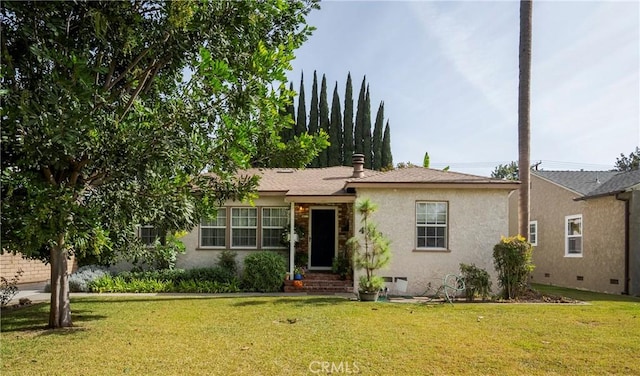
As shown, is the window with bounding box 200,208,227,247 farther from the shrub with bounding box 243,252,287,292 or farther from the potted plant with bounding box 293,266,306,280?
the potted plant with bounding box 293,266,306,280

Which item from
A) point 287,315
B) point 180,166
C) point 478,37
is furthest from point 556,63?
point 180,166

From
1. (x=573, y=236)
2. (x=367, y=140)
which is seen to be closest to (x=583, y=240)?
(x=573, y=236)

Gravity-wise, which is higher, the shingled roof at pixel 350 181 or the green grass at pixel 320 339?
the shingled roof at pixel 350 181

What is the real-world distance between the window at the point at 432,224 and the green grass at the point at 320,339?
9.83ft

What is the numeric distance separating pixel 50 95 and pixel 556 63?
48.7ft

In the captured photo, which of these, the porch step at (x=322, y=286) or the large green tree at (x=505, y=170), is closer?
the porch step at (x=322, y=286)

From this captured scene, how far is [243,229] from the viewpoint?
53.1ft

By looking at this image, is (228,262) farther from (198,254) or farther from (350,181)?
(350,181)

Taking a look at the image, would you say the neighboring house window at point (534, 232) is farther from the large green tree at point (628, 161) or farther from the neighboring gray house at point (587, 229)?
the large green tree at point (628, 161)

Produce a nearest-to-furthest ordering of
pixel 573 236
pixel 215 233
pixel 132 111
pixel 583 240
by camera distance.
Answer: pixel 132 111 → pixel 215 233 → pixel 583 240 → pixel 573 236

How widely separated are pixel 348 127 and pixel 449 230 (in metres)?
24.2

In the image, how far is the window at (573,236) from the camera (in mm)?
17703

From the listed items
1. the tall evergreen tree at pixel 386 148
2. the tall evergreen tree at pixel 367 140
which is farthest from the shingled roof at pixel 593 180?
the tall evergreen tree at pixel 367 140

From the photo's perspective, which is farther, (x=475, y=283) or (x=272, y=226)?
(x=272, y=226)
